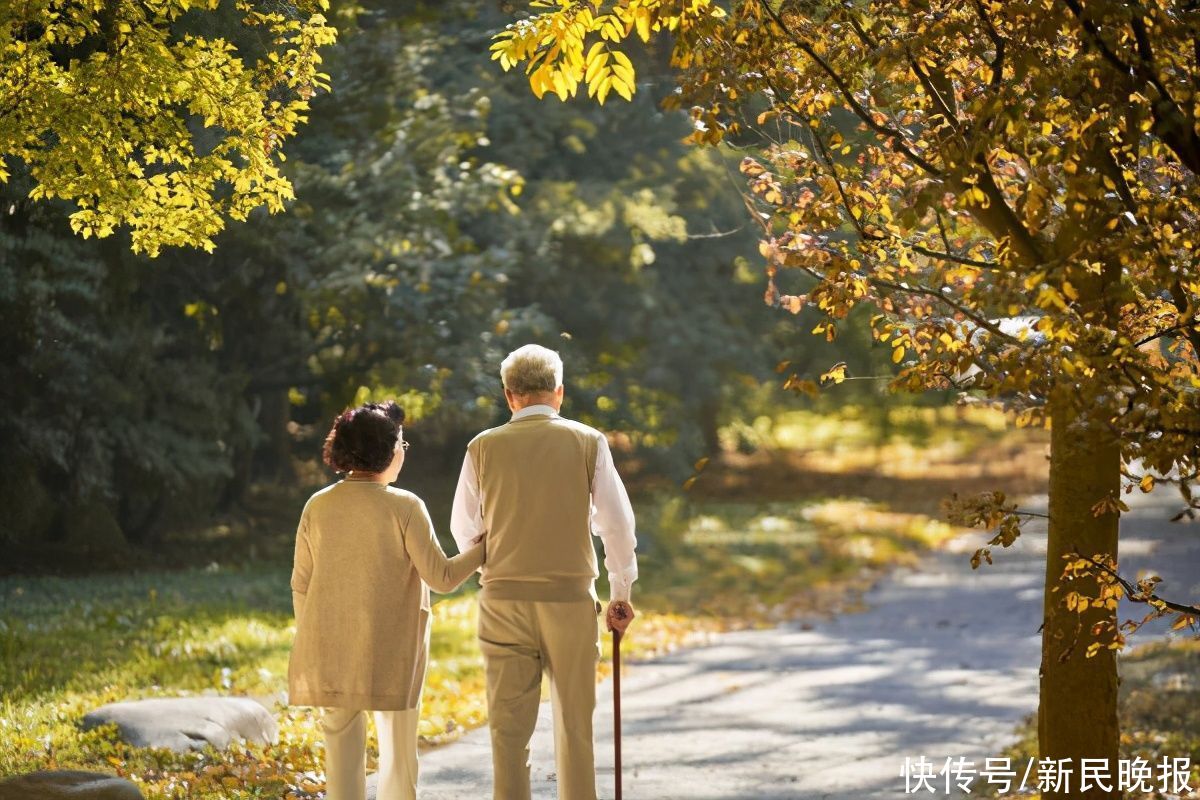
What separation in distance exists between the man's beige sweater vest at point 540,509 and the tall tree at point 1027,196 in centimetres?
104

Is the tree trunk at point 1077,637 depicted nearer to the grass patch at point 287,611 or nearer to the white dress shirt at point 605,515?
the white dress shirt at point 605,515

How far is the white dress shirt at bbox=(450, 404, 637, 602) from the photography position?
20.3 ft

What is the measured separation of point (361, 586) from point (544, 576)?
2.40 ft

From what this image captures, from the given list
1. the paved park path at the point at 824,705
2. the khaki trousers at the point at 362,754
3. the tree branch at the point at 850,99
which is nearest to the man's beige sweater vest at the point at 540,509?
the khaki trousers at the point at 362,754

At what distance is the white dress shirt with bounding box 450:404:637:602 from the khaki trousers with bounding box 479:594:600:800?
0.63 ft

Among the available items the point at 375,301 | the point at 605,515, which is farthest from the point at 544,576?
the point at 375,301

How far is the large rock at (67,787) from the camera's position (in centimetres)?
676

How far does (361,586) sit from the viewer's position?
619cm

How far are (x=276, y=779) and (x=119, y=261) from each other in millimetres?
9173

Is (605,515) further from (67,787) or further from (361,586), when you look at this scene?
(67,787)

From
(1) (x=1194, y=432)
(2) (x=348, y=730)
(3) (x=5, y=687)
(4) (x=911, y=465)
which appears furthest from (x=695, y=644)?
(4) (x=911, y=465)

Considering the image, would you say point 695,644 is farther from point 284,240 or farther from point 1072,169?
point 1072,169

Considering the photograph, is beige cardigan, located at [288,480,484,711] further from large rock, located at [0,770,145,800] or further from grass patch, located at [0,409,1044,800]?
grass patch, located at [0,409,1044,800]

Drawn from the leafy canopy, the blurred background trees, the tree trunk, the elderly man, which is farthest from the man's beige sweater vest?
the blurred background trees
